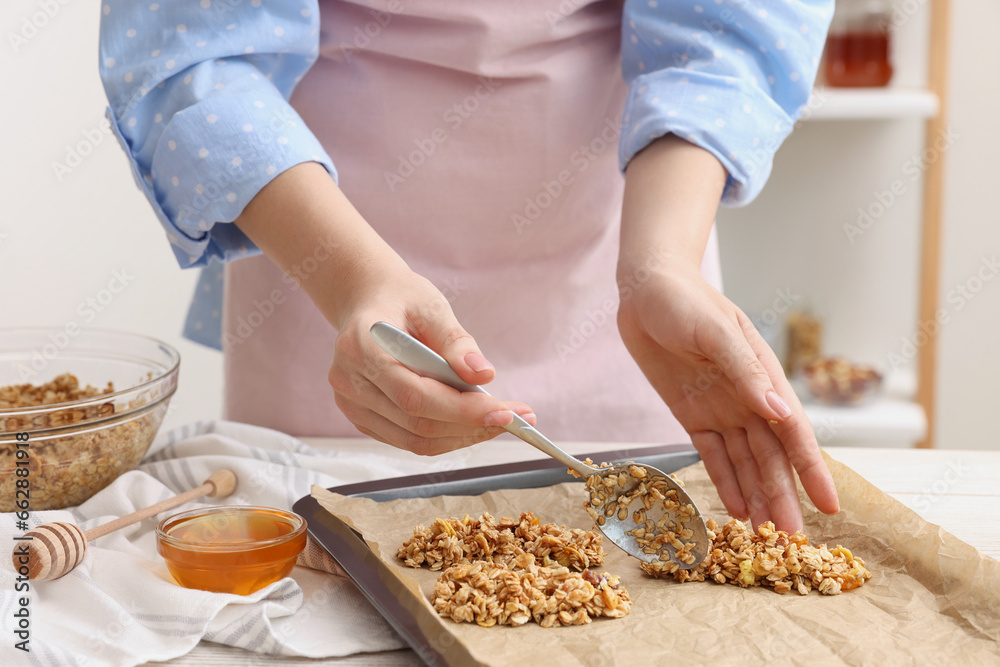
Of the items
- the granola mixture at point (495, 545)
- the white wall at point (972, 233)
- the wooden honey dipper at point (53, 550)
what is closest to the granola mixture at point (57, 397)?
the wooden honey dipper at point (53, 550)

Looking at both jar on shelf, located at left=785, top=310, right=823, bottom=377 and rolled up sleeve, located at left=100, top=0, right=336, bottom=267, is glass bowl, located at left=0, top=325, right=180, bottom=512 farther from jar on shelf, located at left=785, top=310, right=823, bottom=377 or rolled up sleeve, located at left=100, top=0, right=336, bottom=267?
jar on shelf, located at left=785, top=310, right=823, bottom=377

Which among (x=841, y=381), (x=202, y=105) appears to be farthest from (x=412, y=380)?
(x=841, y=381)

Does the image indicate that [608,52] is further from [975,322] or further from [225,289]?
[975,322]

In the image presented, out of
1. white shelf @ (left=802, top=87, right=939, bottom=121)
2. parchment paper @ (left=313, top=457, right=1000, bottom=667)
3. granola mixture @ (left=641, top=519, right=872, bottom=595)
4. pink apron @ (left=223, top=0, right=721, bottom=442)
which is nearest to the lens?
parchment paper @ (left=313, top=457, right=1000, bottom=667)

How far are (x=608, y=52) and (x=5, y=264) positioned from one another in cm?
163

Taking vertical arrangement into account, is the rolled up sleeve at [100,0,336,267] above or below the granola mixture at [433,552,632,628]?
above

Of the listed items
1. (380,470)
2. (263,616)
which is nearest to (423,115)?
(380,470)

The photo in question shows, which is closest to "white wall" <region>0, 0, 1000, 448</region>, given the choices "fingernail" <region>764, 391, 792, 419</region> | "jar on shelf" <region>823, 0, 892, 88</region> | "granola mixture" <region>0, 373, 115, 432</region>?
"jar on shelf" <region>823, 0, 892, 88</region>

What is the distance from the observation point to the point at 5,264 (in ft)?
6.96

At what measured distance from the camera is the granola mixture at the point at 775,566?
0.70 metres

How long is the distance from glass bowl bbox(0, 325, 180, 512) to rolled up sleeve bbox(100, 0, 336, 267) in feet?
0.54

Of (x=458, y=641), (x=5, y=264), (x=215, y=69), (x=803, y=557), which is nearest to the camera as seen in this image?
(x=458, y=641)

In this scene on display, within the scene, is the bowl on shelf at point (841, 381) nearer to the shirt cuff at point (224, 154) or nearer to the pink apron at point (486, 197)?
the pink apron at point (486, 197)

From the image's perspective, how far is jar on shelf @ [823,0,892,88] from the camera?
2.04 meters
